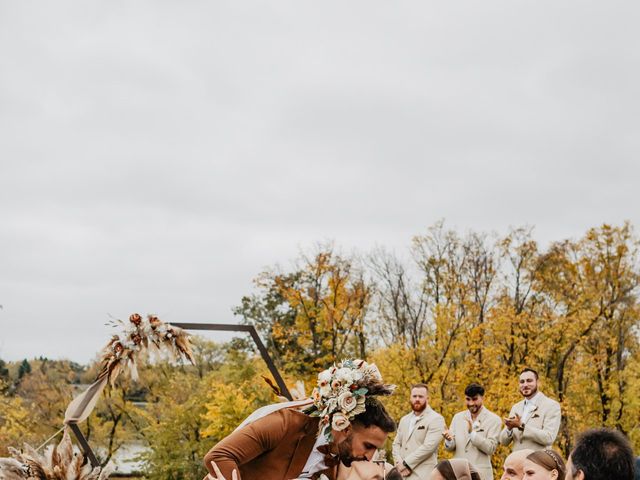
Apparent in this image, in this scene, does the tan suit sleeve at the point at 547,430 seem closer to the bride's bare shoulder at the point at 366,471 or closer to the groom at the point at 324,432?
the bride's bare shoulder at the point at 366,471

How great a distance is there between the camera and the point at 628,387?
25.9m

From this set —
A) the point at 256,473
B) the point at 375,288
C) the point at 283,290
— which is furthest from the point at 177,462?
the point at 256,473

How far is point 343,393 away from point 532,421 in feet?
15.6

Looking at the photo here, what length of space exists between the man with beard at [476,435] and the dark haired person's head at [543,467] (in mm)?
3489

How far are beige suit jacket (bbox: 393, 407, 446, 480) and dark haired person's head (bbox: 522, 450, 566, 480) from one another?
152 inches

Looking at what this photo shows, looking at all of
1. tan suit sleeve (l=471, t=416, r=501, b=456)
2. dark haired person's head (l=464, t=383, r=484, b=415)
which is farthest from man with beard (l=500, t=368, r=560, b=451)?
dark haired person's head (l=464, t=383, r=484, b=415)

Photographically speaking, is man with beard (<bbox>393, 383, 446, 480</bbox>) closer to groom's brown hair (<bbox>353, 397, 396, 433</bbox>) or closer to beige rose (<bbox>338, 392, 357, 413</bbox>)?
groom's brown hair (<bbox>353, 397, 396, 433</bbox>)

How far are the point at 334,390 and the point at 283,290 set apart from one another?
81.4 feet

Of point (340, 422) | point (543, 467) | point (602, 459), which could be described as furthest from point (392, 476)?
point (602, 459)

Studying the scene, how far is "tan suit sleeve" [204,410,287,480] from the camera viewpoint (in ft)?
11.0

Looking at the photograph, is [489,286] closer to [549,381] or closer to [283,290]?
[549,381]

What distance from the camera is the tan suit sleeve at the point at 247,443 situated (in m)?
3.35

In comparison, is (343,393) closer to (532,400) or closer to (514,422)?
(514,422)

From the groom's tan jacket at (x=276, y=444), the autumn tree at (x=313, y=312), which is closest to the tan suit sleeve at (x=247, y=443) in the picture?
the groom's tan jacket at (x=276, y=444)
